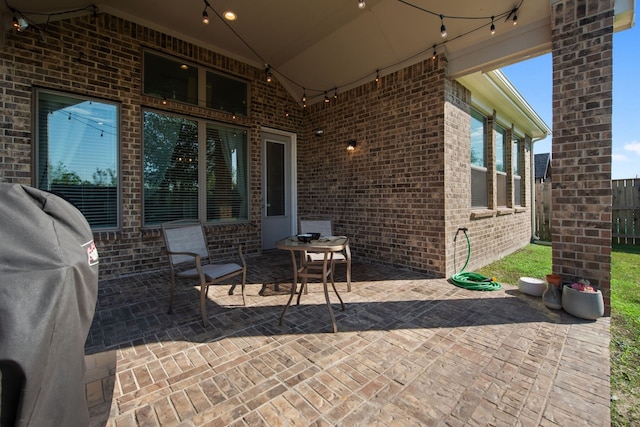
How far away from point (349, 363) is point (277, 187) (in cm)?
495

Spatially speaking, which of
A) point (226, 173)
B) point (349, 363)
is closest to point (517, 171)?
point (226, 173)

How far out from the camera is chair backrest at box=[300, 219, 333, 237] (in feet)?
14.1

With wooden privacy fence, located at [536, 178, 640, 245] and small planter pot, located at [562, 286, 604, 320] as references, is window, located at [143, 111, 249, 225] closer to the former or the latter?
small planter pot, located at [562, 286, 604, 320]

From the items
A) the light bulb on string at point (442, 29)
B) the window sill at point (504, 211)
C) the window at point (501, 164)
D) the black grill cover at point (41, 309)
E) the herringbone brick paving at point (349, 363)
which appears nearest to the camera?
the black grill cover at point (41, 309)

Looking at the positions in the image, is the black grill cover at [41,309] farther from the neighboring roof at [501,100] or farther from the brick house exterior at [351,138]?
the neighboring roof at [501,100]

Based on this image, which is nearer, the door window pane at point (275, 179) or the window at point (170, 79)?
the window at point (170, 79)

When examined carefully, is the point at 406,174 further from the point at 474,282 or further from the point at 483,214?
the point at 474,282

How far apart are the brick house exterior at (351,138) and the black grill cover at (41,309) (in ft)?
12.5

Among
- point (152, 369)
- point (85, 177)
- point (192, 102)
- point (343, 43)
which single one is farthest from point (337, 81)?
point (152, 369)

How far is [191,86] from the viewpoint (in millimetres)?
5125

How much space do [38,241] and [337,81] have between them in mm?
5733

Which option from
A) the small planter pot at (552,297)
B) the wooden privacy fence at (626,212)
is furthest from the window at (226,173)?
the wooden privacy fence at (626,212)

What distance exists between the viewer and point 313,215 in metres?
6.57

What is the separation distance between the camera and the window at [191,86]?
4723 mm
